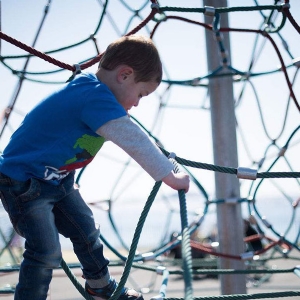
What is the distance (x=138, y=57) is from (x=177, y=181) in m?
0.22

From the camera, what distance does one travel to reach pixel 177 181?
943 millimetres

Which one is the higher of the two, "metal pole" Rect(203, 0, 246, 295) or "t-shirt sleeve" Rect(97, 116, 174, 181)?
"metal pole" Rect(203, 0, 246, 295)

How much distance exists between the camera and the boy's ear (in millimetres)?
960

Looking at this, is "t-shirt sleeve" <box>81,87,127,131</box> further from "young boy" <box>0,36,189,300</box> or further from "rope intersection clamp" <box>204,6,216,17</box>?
"rope intersection clamp" <box>204,6,216,17</box>

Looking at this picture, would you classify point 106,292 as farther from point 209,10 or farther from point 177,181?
point 209,10

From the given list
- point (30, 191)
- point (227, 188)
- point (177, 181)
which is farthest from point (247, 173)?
point (227, 188)

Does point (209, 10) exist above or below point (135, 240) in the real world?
above

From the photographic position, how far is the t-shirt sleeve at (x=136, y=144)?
0.90 metres

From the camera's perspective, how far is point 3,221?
2.03 metres

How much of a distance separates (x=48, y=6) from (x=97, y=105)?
45.0 inches

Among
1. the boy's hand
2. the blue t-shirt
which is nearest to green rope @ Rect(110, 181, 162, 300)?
the boy's hand

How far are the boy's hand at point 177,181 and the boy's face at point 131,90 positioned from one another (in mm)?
145

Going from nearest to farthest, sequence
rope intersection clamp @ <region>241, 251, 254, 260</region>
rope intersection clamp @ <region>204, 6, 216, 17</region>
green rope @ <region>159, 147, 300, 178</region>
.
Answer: green rope @ <region>159, 147, 300, 178</region> → rope intersection clamp @ <region>204, 6, 216, 17</region> → rope intersection clamp @ <region>241, 251, 254, 260</region>

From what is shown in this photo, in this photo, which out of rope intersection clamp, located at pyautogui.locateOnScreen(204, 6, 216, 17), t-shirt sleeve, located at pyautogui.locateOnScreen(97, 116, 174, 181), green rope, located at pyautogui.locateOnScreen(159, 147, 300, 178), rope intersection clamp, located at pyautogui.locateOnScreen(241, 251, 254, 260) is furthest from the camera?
rope intersection clamp, located at pyautogui.locateOnScreen(241, 251, 254, 260)
